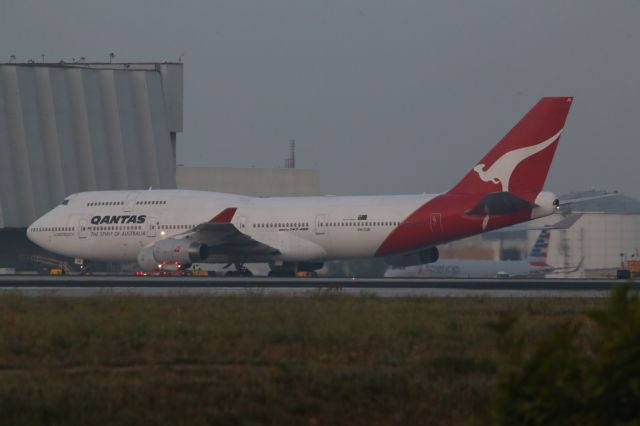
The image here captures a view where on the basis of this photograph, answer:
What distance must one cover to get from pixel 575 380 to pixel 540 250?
68.5m

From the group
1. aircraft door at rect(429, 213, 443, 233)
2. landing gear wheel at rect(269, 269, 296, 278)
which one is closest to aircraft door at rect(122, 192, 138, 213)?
landing gear wheel at rect(269, 269, 296, 278)

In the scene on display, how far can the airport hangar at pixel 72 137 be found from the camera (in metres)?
68.2

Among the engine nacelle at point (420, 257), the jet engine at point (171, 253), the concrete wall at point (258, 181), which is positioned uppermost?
the concrete wall at point (258, 181)

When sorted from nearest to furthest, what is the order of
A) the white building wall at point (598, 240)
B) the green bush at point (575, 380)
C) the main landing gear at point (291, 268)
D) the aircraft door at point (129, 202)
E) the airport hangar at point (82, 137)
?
the green bush at point (575, 380) < the main landing gear at point (291, 268) < the aircraft door at point (129, 202) < the airport hangar at point (82, 137) < the white building wall at point (598, 240)

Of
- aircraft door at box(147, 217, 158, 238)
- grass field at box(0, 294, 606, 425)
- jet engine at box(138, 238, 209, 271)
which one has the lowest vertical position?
grass field at box(0, 294, 606, 425)

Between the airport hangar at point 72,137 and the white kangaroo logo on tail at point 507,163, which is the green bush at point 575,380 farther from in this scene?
the airport hangar at point 72,137

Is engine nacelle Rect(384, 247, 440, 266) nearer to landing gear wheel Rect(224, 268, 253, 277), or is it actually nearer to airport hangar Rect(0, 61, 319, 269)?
landing gear wheel Rect(224, 268, 253, 277)

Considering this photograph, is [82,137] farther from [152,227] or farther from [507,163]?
[507,163]

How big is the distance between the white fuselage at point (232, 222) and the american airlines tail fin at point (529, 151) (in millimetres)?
3215

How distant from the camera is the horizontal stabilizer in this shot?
4269cm

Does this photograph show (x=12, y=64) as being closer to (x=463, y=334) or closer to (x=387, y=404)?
(x=463, y=334)

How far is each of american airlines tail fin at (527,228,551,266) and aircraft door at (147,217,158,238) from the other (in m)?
31.7

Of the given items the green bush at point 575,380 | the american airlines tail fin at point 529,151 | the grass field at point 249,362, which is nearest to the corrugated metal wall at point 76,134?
the american airlines tail fin at point 529,151

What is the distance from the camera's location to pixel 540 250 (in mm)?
75375
